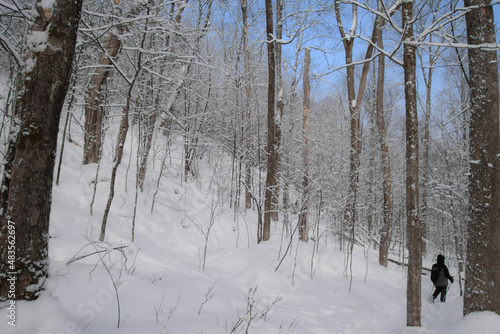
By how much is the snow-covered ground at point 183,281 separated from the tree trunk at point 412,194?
0.43 meters

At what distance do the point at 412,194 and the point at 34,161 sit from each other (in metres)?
4.91

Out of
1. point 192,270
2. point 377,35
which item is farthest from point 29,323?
point 377,35

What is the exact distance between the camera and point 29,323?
1781 mm

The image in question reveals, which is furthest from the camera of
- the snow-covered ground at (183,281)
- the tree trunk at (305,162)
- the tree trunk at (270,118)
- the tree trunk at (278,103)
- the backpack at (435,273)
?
the tree trunk at (278,103)

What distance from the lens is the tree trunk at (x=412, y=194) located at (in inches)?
177

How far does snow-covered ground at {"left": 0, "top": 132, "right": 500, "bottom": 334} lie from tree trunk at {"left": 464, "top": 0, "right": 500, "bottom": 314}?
0.36 meters

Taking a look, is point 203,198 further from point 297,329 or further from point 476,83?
point 476,83

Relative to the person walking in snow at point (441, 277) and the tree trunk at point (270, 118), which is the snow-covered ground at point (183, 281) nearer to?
the person walking in snow at point (441, 277)

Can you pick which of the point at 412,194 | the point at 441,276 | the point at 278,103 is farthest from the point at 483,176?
the point at 278,103

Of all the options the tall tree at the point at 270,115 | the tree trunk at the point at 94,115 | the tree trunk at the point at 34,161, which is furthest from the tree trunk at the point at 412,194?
the tree trunk at the point at 94,115

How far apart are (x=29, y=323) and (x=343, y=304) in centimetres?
521

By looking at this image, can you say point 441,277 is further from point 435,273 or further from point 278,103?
point 278,103

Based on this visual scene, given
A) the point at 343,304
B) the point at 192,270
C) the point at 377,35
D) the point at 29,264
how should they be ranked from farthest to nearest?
the point at 377,35 → the point at 343,304 → the point at 192,270 → the point at 29,264

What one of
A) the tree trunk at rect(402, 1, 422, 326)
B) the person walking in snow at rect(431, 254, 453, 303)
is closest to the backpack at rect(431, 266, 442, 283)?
the person walking in snow at rect(431, 254, 453, 303)
